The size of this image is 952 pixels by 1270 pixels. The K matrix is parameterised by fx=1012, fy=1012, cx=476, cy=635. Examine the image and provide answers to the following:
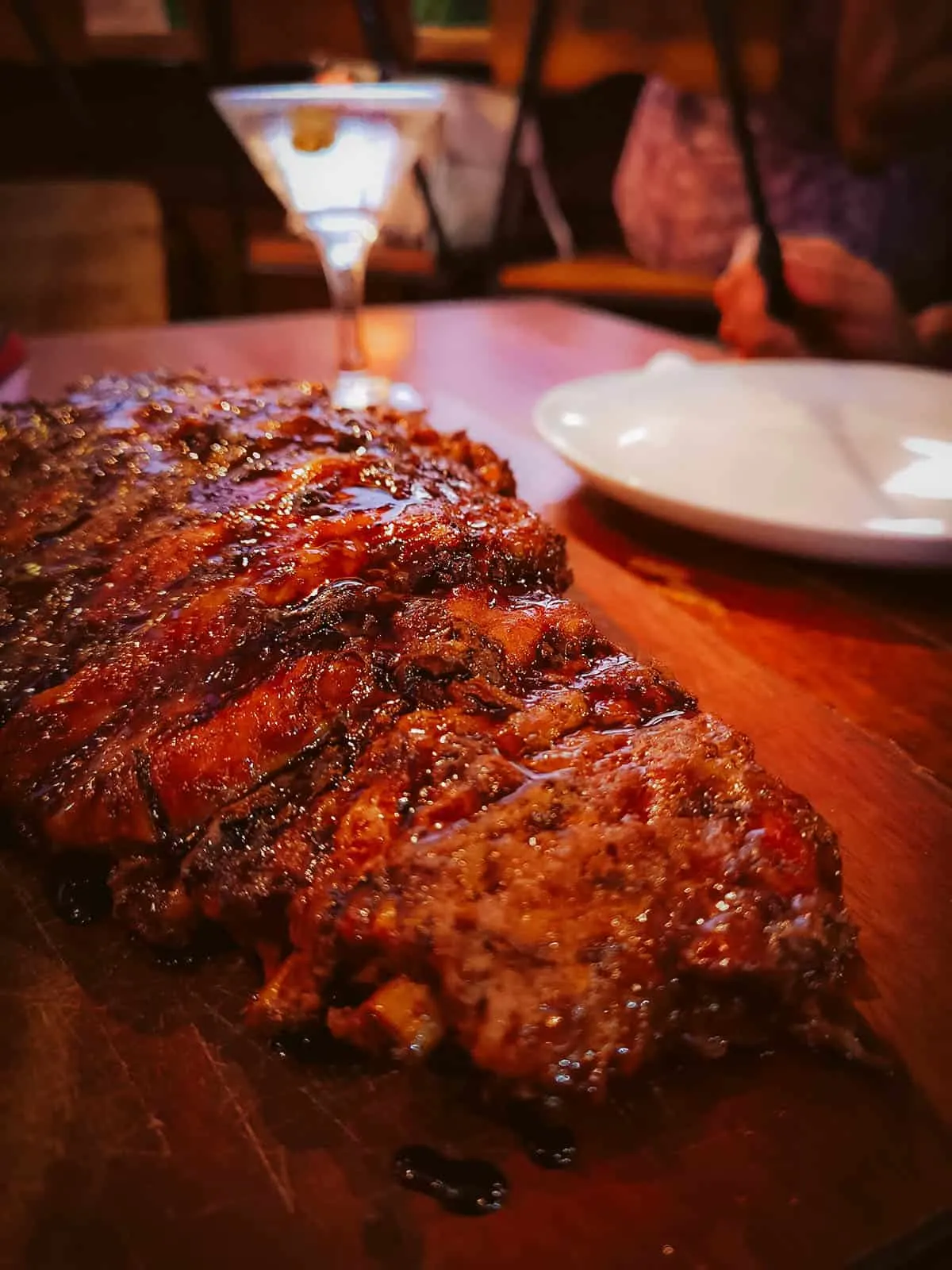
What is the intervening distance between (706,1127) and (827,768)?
1.74 ft

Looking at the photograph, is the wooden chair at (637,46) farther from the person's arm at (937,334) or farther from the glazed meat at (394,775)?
the glazed meat at (394,775)

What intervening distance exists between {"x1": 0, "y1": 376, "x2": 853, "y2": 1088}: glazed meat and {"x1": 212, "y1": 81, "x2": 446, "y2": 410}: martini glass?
1.07 m

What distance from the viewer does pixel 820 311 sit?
255 cm

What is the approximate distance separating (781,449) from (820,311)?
3.36ft

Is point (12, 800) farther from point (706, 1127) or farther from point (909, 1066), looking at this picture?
point (909, 1066)

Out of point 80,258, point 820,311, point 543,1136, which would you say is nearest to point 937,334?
point 820,311

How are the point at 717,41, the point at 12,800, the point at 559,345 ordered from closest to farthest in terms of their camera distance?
the point at 12,800, the point at 717,41, the point at 559,345

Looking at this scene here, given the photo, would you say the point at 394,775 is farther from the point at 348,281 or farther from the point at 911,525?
the point at 348,281

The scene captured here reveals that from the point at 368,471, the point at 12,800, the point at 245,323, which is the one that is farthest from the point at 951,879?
the point at 245,323

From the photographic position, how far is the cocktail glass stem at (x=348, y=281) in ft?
8.15

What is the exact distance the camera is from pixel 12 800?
3.18 feet

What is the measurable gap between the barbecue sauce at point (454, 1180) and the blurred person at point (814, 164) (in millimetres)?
4449

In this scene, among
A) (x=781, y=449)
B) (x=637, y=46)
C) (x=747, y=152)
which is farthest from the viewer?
(x=637, y=46)

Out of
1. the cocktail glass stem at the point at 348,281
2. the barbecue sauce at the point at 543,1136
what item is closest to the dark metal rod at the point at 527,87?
the cocktail glass stem at the point at 348,281
